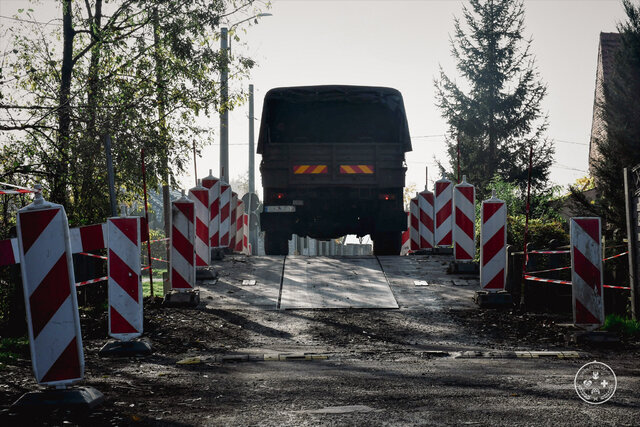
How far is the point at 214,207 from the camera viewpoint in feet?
49.5

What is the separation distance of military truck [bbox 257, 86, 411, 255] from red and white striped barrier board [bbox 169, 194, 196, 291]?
608cm

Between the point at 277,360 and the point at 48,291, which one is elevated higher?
the point at 48,291

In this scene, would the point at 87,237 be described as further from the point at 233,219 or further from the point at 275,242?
the point at 233,219

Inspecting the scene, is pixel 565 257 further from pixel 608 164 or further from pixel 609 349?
pixel 608 164

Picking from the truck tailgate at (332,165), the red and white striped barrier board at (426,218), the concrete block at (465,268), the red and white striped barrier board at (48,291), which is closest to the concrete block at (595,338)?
the concrete block at (465,268)

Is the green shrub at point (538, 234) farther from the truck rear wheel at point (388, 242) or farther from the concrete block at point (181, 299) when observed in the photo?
the concrete block at point (181, 299)

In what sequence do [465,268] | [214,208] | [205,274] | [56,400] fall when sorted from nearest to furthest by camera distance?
[56,400] → [205,274] → [465,268] → [214,208]

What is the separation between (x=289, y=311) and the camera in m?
10.5

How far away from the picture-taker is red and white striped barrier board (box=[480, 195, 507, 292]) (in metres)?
10.8

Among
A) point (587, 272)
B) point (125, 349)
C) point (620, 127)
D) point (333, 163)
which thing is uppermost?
point (620, 127)

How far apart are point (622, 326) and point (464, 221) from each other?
4055 millimetres

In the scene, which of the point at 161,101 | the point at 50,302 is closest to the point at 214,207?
the point at 161,101

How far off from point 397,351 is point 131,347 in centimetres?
261

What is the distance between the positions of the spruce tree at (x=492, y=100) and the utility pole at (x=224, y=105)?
1442cm
